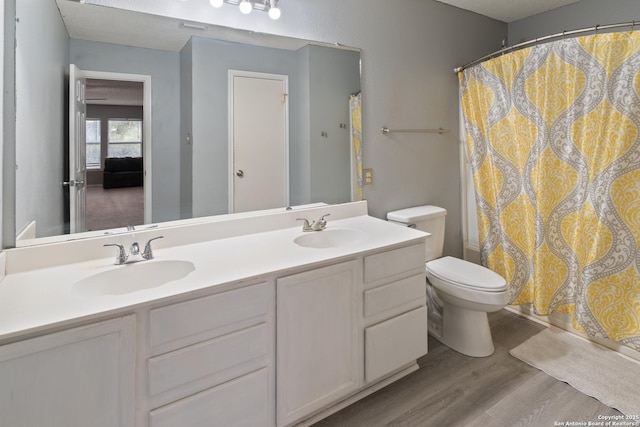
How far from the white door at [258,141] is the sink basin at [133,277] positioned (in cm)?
49

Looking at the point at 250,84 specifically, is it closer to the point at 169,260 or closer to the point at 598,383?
the point at 169,260

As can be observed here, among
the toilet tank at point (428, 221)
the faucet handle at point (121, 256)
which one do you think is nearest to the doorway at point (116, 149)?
the faucet handle at point (121, 256)

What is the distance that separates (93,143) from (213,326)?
1015 millimetres

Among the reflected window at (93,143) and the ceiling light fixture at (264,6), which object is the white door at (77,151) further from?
the ceiling light fixture at (264,6)

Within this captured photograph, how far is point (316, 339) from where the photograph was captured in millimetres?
1460

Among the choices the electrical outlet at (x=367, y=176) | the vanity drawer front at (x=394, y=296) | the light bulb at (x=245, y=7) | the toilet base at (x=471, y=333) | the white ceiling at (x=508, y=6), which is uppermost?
the white ceiling at (x=508, y=6)

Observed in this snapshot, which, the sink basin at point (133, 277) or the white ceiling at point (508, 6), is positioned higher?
the white ceiling at point (508, 6)

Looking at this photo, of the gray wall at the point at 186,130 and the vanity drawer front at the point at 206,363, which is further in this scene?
the gray wall at the point at 186,130

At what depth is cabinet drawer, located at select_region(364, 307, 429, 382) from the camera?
1.66 m

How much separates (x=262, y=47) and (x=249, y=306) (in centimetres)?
139

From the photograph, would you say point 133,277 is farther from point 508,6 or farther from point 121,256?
point 508,6

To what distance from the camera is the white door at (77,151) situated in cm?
147

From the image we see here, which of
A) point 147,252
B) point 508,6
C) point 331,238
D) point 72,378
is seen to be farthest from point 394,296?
point 508,6

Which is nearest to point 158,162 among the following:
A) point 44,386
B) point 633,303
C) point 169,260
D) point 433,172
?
point 169,260
